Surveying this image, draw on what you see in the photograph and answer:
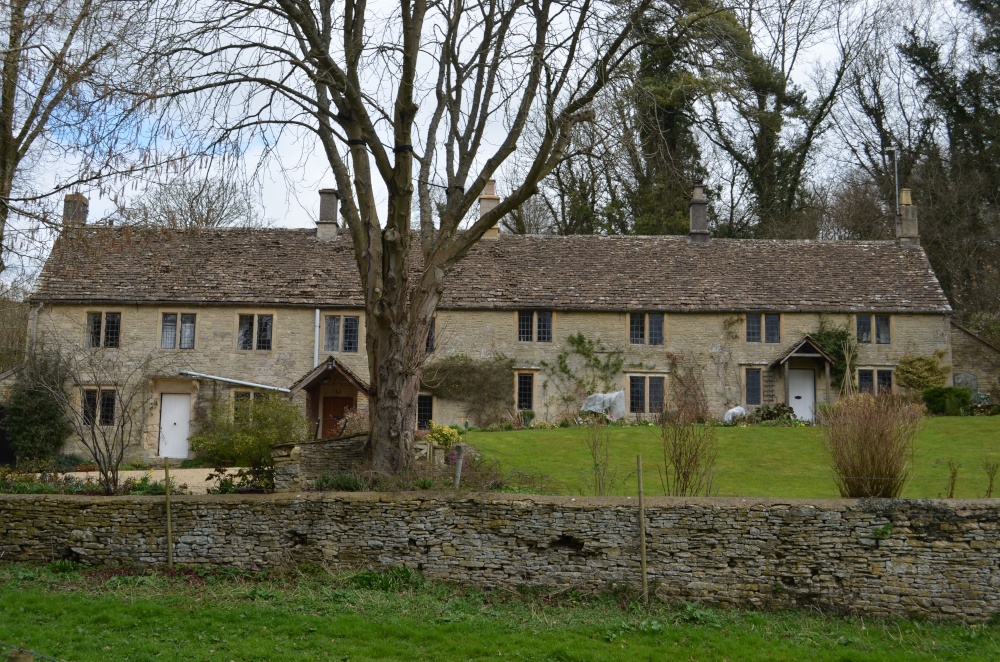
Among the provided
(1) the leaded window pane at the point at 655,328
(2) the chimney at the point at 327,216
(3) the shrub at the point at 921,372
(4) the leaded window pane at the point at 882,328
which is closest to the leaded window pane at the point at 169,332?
(2) the chimney at the point at 327,216

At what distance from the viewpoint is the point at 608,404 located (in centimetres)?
2848

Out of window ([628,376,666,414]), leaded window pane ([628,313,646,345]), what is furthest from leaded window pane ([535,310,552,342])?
window ([628,376,666,414])

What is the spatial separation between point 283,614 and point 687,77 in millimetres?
12013

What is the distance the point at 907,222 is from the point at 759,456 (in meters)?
16.5

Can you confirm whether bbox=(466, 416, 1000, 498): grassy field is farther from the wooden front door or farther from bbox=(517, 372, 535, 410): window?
the wooden front door

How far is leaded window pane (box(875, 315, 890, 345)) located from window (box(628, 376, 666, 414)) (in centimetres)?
714

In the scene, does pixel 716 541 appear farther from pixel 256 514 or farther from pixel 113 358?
pixel 113 358

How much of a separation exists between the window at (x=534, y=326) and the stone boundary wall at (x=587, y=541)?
55.1ft

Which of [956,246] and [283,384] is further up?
[956,246]

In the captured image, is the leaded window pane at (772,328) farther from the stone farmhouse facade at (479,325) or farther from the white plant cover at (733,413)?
the white plant cover at (733,413)

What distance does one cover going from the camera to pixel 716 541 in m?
11.8

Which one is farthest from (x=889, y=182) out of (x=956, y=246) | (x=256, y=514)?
(x=256, y=514)

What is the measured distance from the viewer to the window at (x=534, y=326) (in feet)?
95.9

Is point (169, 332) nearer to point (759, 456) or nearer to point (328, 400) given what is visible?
point (328, 400)
